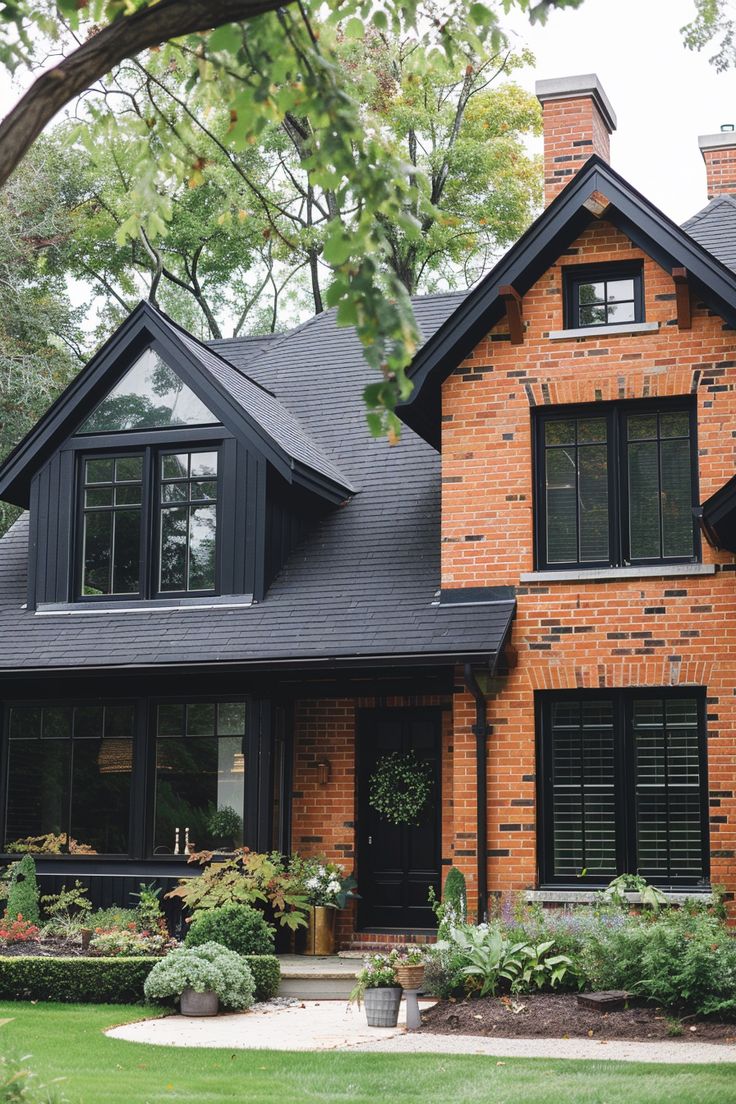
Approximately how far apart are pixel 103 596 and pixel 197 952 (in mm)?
5406

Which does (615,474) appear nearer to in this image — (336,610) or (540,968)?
(336,610)

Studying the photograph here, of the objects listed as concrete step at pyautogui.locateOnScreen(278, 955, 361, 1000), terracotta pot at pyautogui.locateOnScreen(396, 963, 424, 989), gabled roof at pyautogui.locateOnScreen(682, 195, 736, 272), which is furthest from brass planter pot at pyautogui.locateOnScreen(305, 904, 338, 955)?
gabled roof at pyautogui.locateOnScreen(682, 195, 736, 272)

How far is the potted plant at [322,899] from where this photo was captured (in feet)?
45.3

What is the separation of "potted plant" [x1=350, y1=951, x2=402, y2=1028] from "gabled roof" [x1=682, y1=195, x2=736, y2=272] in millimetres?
8602

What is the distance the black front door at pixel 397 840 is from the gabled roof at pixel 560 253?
335 cm

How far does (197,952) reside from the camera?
11.6 meters

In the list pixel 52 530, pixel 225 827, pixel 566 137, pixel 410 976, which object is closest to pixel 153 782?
pixel 225 827

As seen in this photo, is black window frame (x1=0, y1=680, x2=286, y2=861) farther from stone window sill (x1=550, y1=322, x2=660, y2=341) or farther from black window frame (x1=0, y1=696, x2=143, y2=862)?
stone window sill (x1=550, y1=322, x2=660, y2=341)

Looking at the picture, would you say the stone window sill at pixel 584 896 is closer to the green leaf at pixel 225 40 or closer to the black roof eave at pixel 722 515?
the black roof eave at pixel 722 515

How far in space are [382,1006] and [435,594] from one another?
4873 mm

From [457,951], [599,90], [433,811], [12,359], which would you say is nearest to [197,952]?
[457,951]

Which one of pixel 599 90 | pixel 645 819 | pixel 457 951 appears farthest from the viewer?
pixel 599 90

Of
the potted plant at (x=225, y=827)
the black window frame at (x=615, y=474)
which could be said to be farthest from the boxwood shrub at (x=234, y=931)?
the black window frame at (x=615, y=474)

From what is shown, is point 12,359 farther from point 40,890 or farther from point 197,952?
point 197,952
